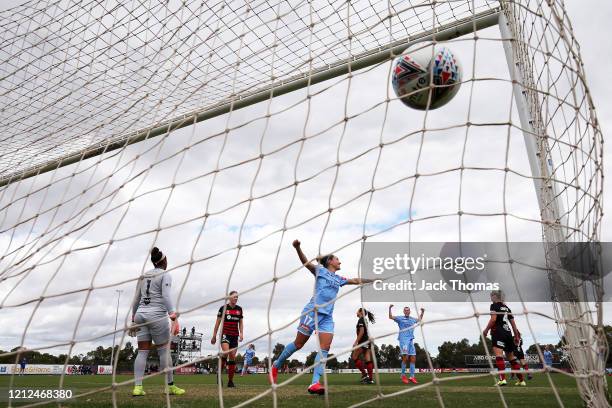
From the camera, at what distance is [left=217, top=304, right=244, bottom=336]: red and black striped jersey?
7148 millimetres

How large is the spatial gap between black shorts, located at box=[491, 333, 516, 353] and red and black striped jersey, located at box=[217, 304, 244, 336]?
3.60m

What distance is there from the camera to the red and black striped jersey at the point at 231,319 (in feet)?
23.5

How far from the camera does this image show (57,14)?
541cm

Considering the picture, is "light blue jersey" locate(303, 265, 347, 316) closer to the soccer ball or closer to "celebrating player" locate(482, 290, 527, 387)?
the soccer ball

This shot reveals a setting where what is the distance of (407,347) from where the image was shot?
9.43 meters

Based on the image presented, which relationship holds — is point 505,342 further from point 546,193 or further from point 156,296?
point 156,296

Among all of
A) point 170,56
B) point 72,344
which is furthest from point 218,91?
point 72,344

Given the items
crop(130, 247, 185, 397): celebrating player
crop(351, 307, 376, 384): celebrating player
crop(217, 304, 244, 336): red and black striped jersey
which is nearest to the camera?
crop(130, 247, 185, 397): celebrating player

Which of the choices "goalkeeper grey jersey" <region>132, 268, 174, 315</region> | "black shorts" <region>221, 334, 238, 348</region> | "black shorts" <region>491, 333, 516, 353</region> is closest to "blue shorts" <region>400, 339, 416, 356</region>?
"black shorts" <region>491, 333, 516, 353</region>

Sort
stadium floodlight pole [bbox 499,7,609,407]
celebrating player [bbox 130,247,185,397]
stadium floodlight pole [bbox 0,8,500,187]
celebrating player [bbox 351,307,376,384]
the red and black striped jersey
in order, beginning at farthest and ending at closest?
celebrating player [bbox 351,307,376,384] → the red and black striped jersey → celebrating player [bbox 130,247,185,397] → stadium floodlight pole [bbox 0,8,500,187] → stadium floodlight pole [bbox 499,7,609,407]

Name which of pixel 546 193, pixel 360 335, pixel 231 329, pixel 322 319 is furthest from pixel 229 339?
pixel 546 193

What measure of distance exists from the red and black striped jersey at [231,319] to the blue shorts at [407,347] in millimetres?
3563

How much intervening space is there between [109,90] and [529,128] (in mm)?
4198

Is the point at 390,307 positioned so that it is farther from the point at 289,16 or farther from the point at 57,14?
the point at 57,14
